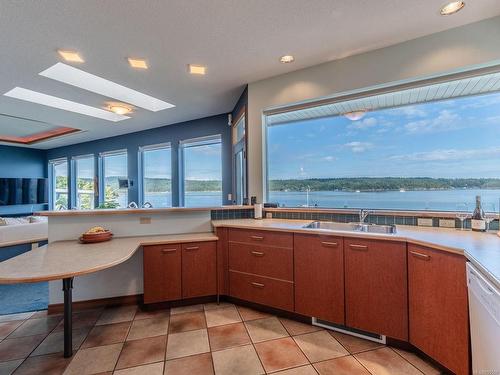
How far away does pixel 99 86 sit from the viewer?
136 inches

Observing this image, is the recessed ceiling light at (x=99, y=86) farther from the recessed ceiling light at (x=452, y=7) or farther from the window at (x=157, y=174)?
the recessed ceiling light at (x=452, y=7)

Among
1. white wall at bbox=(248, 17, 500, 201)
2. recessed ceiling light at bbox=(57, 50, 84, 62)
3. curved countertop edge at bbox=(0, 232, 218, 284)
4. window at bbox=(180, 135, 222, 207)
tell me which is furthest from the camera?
window at bbox=(180, 135, 222, 207)

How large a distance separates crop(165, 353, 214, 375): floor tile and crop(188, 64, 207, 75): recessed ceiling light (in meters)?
2.94

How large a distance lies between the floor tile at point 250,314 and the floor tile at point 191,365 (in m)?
0.63

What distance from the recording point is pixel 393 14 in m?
2.01

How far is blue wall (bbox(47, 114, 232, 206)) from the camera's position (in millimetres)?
4648

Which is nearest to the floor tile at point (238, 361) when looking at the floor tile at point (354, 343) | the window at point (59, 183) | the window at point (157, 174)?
the floor tile at point (354, 343)

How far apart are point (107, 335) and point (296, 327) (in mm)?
1710

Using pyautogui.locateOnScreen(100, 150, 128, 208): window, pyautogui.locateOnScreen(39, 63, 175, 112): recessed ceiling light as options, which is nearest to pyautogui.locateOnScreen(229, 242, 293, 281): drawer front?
pyautogui.locateOnScreen(39, 63, 175, 112): recessed ceiling light

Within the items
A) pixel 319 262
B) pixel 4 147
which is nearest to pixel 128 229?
pixel 319 262

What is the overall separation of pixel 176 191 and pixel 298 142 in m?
3.17

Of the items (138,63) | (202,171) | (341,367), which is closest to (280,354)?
(341,367)

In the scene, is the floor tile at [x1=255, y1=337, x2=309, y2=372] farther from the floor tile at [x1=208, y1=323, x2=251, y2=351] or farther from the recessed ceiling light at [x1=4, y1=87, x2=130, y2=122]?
the recessed ceiling light at [x1=4, y1=87, x2=130, y2=122]

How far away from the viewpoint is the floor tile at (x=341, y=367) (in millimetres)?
1653
